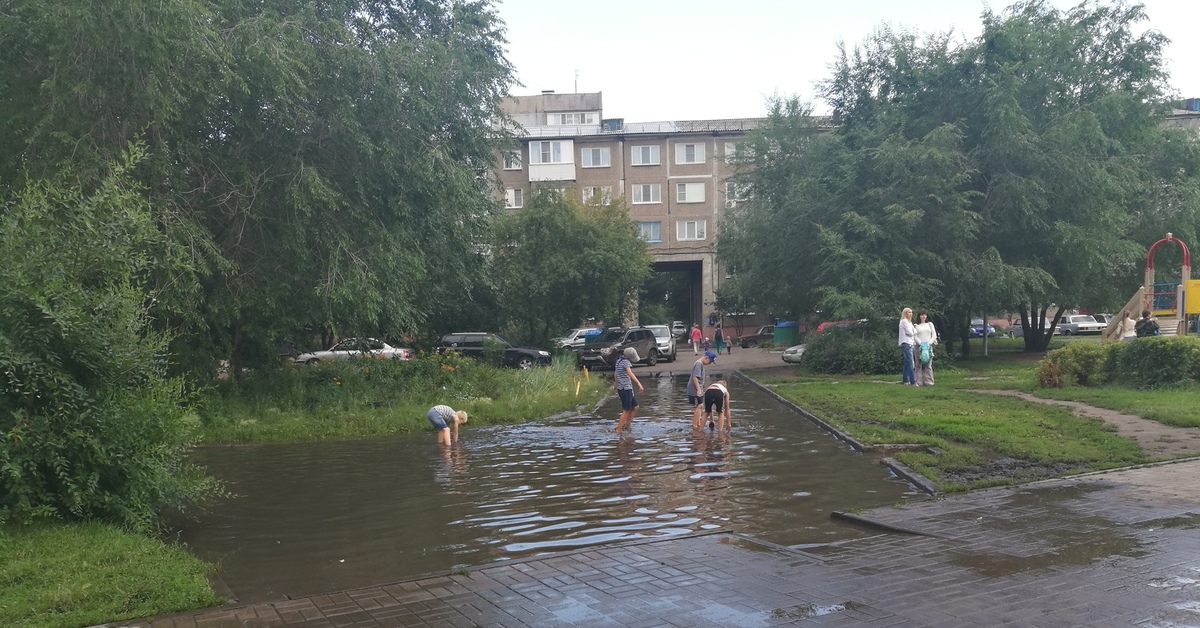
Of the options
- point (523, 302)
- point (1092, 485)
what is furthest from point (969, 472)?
point (523, 302)

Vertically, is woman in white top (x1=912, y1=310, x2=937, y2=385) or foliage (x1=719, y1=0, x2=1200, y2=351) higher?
foliage (x1=719, y1=0, x2=1200, y2=351)

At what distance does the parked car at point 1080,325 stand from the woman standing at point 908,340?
164 feet

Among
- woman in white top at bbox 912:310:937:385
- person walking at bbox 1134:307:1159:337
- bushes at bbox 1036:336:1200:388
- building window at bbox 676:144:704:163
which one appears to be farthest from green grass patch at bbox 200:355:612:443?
building window at bbox 676:144:704:163

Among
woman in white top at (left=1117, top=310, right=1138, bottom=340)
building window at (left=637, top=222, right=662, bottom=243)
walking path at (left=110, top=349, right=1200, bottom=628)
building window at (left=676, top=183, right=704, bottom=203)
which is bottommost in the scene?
walking path at (left=110, top=349, right=1200, bottom=628)

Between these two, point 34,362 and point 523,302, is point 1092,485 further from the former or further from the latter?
point 523,302

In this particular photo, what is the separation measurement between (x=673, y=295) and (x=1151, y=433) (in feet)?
208

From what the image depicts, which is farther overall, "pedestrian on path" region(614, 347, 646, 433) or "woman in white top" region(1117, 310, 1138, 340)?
"woman in white top" region(1117, 310, 1138, 340)

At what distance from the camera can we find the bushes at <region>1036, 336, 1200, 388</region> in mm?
18094

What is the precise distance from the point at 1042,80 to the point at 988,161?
2.95 metres

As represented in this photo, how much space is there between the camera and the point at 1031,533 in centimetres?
757

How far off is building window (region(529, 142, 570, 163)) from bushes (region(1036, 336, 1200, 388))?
4298cm

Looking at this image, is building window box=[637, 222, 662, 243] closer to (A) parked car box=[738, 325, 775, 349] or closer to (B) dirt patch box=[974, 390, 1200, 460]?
(A) parked car box=[738, 325, 775, 349]

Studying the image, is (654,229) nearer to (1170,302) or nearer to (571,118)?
(571,118)

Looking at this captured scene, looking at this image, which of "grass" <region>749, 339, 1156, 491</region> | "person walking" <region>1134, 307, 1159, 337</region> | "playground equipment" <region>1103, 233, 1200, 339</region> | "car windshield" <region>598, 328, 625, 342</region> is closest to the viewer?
"grass" <region>749, 339, 1156, 491</region>
